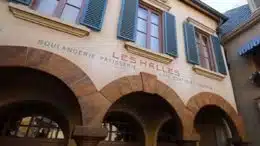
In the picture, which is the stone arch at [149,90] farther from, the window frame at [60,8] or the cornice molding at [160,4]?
the cornice molding at [160,4]

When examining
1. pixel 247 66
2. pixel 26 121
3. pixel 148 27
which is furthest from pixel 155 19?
pixel 26 121

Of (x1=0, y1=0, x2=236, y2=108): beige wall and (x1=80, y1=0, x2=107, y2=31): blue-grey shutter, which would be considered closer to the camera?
(x1=0, y1=0, x2=236, y2=108): beige wall

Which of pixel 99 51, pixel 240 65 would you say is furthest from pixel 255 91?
pixel 99 51

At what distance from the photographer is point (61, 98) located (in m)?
3.67

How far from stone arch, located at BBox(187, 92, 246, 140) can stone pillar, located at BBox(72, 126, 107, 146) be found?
229cm

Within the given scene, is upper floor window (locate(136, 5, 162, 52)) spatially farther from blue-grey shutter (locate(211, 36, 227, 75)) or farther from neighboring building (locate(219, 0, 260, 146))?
neighboring building (locate(219, 0, 260, 146))

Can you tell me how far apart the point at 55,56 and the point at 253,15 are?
6.57m

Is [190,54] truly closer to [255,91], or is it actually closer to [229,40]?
[255,91]

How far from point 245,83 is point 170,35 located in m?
3.15

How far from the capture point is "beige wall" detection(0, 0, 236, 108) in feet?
9.65

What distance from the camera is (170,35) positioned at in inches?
190

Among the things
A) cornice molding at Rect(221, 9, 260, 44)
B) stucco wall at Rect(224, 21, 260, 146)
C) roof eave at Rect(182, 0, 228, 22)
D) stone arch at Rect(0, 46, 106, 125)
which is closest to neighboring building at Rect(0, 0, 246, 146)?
stone arch at Rect(0, 46, 106, 125)

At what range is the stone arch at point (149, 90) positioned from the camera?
329cm

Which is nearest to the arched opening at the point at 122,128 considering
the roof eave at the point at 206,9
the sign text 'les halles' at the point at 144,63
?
the sign text 'les halles' at the point at 144,63
